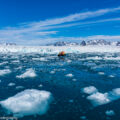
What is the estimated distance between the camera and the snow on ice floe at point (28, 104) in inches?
199

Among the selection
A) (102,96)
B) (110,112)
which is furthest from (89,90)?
(110,112)

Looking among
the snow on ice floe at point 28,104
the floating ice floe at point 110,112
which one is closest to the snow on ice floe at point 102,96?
the floating ice floe at point 110,112

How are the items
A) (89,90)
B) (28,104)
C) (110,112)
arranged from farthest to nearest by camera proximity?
(89,90) < (28,104) < (110,112)

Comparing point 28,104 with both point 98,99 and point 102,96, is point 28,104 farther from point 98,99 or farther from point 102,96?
point 102,96

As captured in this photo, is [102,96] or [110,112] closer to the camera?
[110,112]

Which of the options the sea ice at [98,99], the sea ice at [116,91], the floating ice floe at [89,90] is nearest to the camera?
the sea ice at [98,99]

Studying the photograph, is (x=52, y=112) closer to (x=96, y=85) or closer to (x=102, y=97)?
(x=102, y=97)

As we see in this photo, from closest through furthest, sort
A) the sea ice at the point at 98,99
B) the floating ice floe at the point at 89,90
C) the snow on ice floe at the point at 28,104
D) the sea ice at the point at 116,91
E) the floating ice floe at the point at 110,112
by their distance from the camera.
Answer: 1. the floating ice floe at the point at 110,112
2. the snow on ice floe at the point at 28,104
3. the sea ice at the point at 98,99
4. the sea ice at the point at 116,91
5. the floating ice floe at the point at 89,90

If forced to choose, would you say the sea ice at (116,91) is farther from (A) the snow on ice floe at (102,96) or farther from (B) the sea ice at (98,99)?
(B) the sea ice at (98,99)

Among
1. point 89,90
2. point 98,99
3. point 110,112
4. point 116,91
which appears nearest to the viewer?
point 110,112

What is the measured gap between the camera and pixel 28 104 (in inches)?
217

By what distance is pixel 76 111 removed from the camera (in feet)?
17.0

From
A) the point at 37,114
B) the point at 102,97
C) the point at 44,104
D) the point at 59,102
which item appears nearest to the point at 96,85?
the point at 102,97

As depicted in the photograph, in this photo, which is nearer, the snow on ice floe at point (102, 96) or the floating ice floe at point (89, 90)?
the snow on ice floe at point (102, 96)
